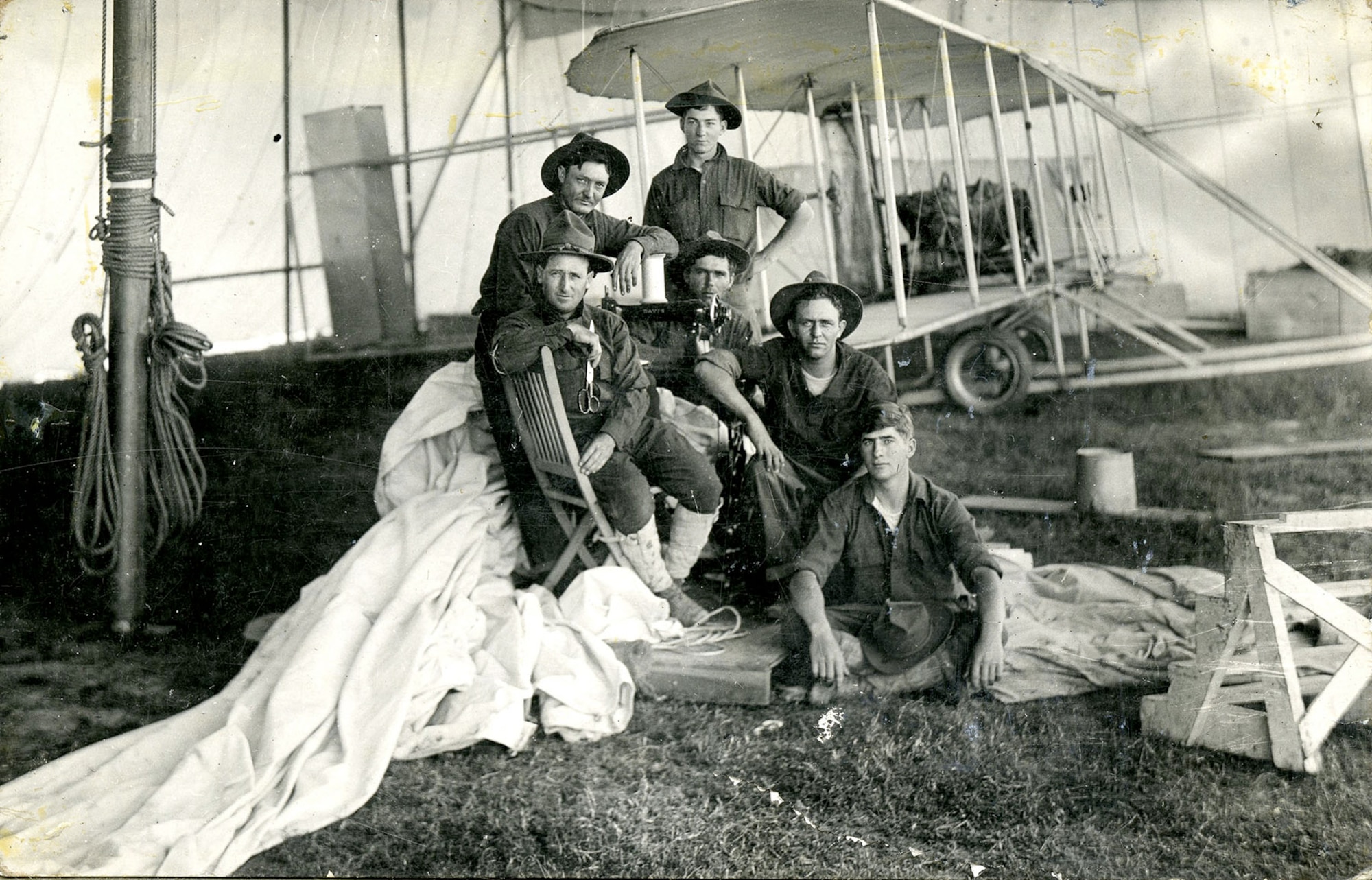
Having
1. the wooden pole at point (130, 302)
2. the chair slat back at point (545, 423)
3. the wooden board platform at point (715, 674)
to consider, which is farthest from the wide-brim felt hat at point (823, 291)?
the wooden pole at point (130, 302)

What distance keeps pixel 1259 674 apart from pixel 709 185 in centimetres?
213

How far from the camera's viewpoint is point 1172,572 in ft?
9.18

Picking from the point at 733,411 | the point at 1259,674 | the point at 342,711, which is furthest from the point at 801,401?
the point at 342,711

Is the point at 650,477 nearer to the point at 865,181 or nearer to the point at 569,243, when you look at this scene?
the point at 569,243

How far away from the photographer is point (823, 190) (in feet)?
10.1

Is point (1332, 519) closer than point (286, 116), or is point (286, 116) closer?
point (1332, 519)

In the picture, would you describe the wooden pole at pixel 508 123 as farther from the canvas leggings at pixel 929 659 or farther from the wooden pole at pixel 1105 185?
the wooden pole at pixel 1105 185

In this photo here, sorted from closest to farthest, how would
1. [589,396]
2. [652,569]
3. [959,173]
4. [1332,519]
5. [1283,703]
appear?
1. [1283,703]
2. [1332,519]
3. [589,396]
4. [652,569]
5. [959,173]

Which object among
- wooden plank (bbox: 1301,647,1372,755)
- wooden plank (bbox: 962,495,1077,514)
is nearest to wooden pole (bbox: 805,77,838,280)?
wooden plank (bbox: 962,495,1077,514)

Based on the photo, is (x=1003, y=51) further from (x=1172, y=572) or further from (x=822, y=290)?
(x=1172, y=572)

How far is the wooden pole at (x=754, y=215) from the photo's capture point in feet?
9.47

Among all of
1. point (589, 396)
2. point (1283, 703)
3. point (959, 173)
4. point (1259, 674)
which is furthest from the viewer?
point (959, 173)

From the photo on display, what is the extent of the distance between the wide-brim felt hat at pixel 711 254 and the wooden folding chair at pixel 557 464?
54cm

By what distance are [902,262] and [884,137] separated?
417 mm
